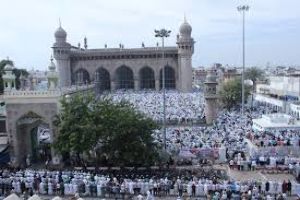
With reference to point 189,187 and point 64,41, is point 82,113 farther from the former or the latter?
point 64,41

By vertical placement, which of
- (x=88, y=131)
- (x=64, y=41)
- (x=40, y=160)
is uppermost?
(x=64, y=41)

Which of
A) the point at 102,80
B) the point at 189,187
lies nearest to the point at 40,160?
the point at 189,187

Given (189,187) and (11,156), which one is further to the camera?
(11,156)

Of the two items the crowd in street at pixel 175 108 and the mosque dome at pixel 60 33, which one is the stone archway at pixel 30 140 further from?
the mosque dome at pixel 60 33

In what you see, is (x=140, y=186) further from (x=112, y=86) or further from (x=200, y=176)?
(x=112, y=86)

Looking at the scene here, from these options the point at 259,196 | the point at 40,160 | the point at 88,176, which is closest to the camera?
the point at 259,196

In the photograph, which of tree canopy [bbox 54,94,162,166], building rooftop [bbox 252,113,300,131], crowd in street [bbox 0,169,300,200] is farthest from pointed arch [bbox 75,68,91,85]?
crowd in street [bbox 0,169,300,200]

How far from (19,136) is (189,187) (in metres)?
11.4

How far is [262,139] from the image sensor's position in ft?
78.1

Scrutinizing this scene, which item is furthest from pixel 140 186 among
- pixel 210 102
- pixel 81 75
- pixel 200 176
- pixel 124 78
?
pixel 124 78

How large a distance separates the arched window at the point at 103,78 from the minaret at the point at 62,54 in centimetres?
543

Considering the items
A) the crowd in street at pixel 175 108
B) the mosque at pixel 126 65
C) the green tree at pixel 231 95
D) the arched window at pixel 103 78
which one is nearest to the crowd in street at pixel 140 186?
the crowd in street at pixel 175 108

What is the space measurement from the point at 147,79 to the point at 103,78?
7.44 metres

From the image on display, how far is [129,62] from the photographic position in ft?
232
